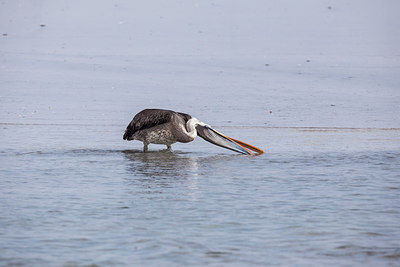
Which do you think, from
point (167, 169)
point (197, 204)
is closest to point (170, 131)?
point (167, 169)

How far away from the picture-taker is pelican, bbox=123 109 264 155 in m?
9.67

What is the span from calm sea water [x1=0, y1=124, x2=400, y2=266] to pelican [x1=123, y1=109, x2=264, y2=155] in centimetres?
16

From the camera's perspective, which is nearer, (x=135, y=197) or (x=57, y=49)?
(x=135, y=197)

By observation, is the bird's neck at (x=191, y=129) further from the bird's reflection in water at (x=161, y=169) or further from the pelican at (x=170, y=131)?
the bird's reflection in water at (x=161, y=169)

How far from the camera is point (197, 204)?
613 centimetres

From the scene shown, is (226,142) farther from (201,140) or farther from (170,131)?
(201,140)

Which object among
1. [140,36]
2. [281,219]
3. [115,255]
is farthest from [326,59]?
[115,255]

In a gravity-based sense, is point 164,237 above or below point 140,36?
below

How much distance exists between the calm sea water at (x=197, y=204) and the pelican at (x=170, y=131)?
0.52 ft

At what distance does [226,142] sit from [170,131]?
0.75 metres

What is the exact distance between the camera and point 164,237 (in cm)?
498

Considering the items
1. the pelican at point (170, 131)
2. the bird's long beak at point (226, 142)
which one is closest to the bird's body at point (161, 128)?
the pelican at point (170, 131)

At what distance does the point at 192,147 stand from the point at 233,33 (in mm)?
9599

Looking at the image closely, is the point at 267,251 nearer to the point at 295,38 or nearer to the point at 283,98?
the point at 283,98
